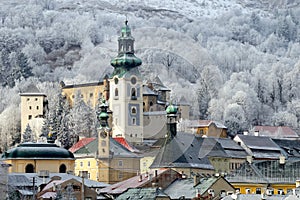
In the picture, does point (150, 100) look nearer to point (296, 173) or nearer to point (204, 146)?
point (204, 146)

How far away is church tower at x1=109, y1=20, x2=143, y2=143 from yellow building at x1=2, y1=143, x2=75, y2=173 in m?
22.6

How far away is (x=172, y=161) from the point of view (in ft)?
341

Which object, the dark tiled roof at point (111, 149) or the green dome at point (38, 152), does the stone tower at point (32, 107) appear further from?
the green dome at point (38, 152)

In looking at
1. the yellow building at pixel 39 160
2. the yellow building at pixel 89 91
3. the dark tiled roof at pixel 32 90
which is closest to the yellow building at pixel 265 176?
the yellow building at pixel 39 160

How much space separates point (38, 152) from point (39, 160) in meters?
1.10

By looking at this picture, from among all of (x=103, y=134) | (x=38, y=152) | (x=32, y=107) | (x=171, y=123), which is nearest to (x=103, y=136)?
(x=103, y=134)

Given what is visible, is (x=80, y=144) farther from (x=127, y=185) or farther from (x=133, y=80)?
(x=127, y=185)

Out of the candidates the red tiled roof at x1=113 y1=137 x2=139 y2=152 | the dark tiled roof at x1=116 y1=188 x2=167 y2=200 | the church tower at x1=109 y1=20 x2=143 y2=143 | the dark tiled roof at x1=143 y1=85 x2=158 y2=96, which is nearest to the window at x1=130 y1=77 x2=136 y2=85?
Answer: the church tower at x1=109 y1=20 x2=143 y2=143

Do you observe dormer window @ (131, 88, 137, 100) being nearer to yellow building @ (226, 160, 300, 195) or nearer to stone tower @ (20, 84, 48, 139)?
stone tower @ (20, 84, 48, 139)

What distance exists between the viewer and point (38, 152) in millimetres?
108500

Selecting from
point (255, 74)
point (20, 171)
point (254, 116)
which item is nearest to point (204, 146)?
point (20, 171)

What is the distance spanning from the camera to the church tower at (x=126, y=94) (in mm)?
132125

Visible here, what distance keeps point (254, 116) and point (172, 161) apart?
57.5m

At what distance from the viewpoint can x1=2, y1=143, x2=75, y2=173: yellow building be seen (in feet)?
351
